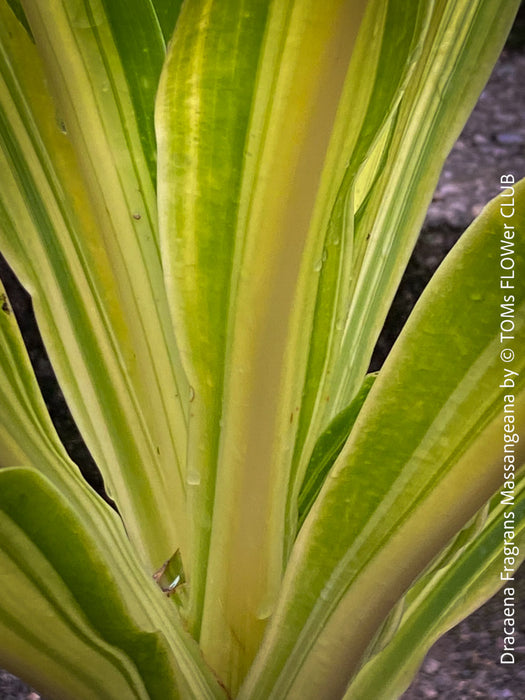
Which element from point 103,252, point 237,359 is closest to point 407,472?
point 237,359

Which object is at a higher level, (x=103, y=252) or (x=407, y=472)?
(x=103, y=252)

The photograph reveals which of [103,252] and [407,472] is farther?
[103,252]

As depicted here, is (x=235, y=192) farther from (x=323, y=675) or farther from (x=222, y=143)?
(x=323, y=675)

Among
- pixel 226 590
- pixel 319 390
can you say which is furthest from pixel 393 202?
pixel 226 590

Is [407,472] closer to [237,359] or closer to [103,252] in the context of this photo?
[237,359]

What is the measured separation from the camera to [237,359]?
0.29m

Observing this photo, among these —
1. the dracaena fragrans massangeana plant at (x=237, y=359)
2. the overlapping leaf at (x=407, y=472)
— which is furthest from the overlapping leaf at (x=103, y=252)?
the overlapping leaf at (x=407, y=472)

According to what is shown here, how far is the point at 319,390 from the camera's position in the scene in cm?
37

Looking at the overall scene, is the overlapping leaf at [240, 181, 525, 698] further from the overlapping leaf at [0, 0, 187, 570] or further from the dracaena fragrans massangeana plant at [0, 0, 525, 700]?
the overlapping leaf at [0, 0, 187, 570]

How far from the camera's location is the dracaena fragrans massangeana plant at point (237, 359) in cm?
25

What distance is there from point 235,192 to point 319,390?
0.13 metres

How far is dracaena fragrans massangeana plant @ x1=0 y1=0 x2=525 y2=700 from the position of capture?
0.25 m

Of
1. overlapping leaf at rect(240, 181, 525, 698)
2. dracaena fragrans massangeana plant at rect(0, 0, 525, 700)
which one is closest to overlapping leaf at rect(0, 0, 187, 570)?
dracaena fragrans massangeana plant at rect(0, 0, 525, 700)

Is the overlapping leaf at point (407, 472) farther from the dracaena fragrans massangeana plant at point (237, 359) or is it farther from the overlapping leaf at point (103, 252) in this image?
the overlapping leaf at point (103, 252)
